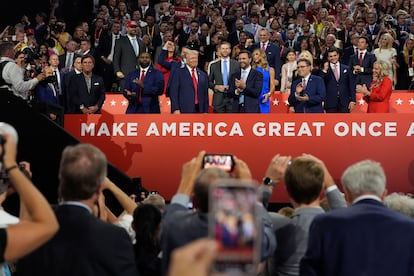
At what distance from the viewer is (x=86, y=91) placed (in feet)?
42.3

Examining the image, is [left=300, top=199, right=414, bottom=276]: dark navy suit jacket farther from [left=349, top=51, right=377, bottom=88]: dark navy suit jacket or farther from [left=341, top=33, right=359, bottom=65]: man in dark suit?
[left=341, top=33, right=359, bottom=65]: man in dark suit

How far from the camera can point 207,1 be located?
20.3 meters

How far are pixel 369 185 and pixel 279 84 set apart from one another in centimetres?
1169

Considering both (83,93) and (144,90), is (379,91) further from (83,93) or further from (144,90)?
(83,93)

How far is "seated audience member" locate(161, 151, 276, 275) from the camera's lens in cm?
370

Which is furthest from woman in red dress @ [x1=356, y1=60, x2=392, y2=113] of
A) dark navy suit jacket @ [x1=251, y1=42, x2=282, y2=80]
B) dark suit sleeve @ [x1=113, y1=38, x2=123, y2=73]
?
dark suit sleeve @ [x1=113, y1=38, x2=123, y2=73]

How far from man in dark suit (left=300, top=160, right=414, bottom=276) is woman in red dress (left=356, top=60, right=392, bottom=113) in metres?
8.78

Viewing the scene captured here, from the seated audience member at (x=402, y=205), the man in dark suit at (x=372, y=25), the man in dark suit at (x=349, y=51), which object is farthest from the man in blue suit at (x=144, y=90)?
the seated audience member at (x=402, y=205)

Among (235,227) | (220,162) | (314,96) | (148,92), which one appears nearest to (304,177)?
(220,162)

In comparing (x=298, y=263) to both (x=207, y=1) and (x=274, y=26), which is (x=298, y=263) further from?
(x=207, y=1)

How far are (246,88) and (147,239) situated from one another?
852 cm

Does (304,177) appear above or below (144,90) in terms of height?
above

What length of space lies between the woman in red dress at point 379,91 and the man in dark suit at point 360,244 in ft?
28.8

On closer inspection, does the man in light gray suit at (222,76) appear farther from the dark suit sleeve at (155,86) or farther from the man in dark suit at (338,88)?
the man in dark suit at (338,88)
